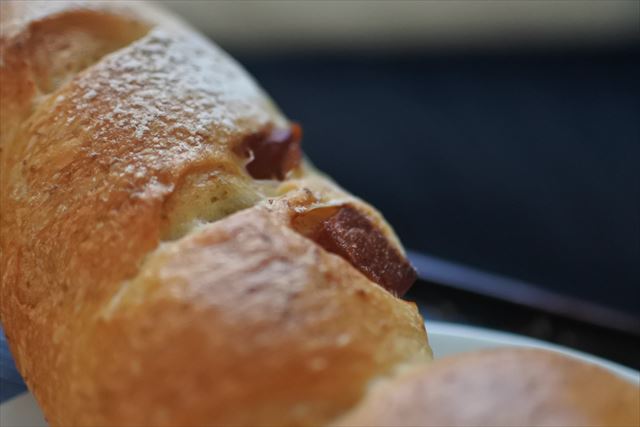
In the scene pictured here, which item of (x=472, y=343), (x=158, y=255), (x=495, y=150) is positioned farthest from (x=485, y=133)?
(x=158, y=255)

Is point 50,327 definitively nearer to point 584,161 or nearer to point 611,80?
point 584,161

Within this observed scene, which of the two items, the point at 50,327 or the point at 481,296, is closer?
the point at 50,327

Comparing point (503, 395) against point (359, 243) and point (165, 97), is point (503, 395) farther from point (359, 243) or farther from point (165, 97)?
point (165, 97)

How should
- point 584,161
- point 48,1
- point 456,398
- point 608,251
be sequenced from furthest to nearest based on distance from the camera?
point 584,161, point 608,251, point 48,1, point 456,398

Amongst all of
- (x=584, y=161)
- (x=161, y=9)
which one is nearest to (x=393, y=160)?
(x=584, y=161)

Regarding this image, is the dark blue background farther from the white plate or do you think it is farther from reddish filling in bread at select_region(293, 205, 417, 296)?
reddish filling in bread at select_region(293, 205, 417, 296)

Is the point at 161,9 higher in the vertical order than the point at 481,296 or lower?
higher

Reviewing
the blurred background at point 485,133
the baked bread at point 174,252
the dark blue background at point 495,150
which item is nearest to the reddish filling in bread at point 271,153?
the baked bread at point 174,252
